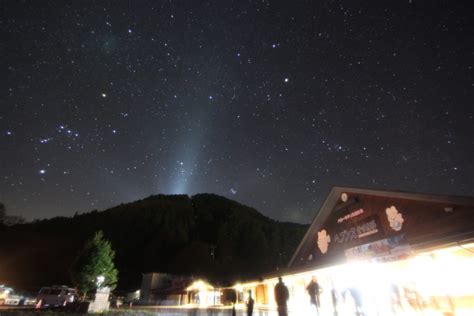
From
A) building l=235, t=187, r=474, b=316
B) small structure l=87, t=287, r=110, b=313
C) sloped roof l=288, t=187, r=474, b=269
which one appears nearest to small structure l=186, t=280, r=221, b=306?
building l=235, t=187, r=474, b=316

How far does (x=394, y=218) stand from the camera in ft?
43.0

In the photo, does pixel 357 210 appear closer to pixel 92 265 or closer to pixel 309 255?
pixel 309 255

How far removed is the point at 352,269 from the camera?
48.2 ft

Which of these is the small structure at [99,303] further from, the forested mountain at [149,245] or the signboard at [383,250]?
the forested mountain at [149,245]

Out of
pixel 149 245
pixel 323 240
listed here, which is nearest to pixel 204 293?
pixel 323 240

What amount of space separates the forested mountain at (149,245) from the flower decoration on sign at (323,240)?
2590 centimetres

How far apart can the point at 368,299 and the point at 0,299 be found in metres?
27.2

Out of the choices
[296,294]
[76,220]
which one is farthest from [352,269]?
[76,220]

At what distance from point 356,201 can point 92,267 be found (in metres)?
27.6

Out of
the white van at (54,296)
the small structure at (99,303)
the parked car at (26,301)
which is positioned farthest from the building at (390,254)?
the parked car at (26,301)

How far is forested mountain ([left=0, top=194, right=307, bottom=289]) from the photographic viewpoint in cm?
5353

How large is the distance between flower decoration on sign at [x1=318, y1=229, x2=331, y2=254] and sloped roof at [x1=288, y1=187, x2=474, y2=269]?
587 mm

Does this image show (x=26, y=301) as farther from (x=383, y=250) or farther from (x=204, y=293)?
(x=383, y=250)

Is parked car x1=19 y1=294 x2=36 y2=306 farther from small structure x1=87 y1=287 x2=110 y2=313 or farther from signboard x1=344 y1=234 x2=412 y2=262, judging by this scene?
signboard x1=344 y1=234 x2=412 y2=262
